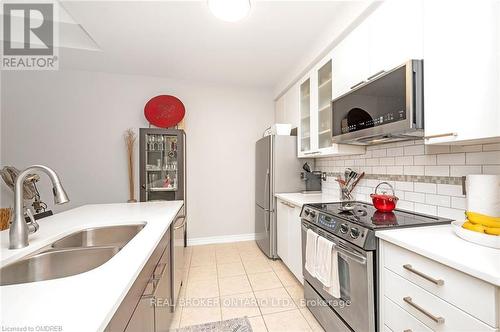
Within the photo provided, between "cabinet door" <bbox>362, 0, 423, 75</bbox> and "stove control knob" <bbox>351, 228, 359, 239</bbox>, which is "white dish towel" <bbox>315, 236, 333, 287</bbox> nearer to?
"stove control knob" <bbox>351, 228, 359, 239</bbox>

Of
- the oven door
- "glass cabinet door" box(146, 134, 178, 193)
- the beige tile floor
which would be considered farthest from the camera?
"glass cabinet door" box(146, 134, 178, 193)

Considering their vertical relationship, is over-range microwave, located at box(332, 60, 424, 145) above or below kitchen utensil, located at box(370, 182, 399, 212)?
above

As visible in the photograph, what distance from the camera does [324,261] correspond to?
152cm

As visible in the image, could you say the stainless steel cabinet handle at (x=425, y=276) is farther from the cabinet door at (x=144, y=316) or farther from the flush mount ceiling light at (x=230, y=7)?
the flush mount ceiling light at (x=230, y=7)

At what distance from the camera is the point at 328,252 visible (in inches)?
58.1

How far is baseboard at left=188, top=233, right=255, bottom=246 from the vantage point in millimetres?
3471

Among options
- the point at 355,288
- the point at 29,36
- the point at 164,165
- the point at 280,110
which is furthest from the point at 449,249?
the point at 29,36

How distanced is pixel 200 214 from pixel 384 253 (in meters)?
2.82

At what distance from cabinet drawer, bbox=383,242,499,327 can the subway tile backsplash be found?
24.7 inches

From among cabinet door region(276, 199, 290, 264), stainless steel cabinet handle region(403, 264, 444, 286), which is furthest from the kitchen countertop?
cabinet door region(276, 199, 290, 264)

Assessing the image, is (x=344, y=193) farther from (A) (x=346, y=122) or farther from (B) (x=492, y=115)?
(B) (x=492, y=115)

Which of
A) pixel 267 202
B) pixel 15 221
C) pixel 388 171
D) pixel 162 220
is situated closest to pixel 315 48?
pixel 388 171

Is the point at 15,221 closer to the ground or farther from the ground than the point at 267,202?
farther from the ground

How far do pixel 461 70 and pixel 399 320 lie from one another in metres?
1.26
